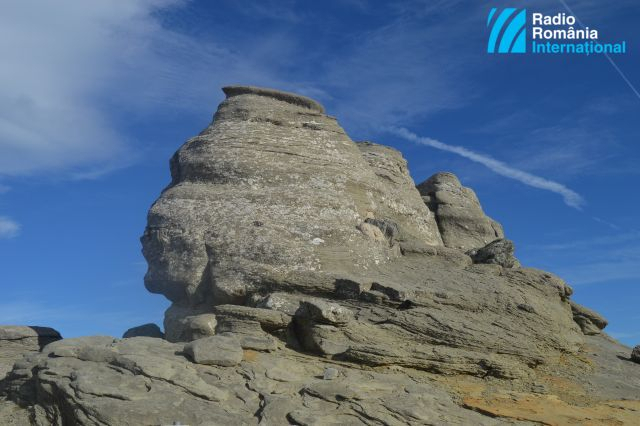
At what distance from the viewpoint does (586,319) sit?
94.1 ft

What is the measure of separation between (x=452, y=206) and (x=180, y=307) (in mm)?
15052

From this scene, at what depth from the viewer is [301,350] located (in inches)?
844

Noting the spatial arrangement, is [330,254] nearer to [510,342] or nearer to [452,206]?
[510,342]

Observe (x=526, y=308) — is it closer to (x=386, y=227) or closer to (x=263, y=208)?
(x=386, y=227)

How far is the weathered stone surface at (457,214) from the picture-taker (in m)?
34.1

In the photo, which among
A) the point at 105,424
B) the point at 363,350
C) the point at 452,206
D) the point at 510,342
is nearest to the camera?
the point at 105,424

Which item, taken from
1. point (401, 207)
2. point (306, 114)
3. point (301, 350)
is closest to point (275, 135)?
point (306, 114)

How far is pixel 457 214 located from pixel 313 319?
49.1 feet

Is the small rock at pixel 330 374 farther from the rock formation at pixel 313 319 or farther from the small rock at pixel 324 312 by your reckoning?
the small rock at pixel 324 312

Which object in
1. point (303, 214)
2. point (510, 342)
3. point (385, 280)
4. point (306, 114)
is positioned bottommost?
point (510, 342)

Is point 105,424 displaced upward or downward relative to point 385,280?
downward

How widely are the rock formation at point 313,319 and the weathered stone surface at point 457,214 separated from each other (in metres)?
2.63

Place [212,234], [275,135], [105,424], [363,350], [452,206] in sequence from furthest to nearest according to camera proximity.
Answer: [452,206] → [275,135] → [212,234] → [363,350] → [105,424]

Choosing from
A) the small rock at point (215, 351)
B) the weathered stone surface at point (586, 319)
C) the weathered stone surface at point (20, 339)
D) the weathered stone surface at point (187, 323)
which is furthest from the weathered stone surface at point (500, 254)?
the weathered stone surface at point (20, 339)
